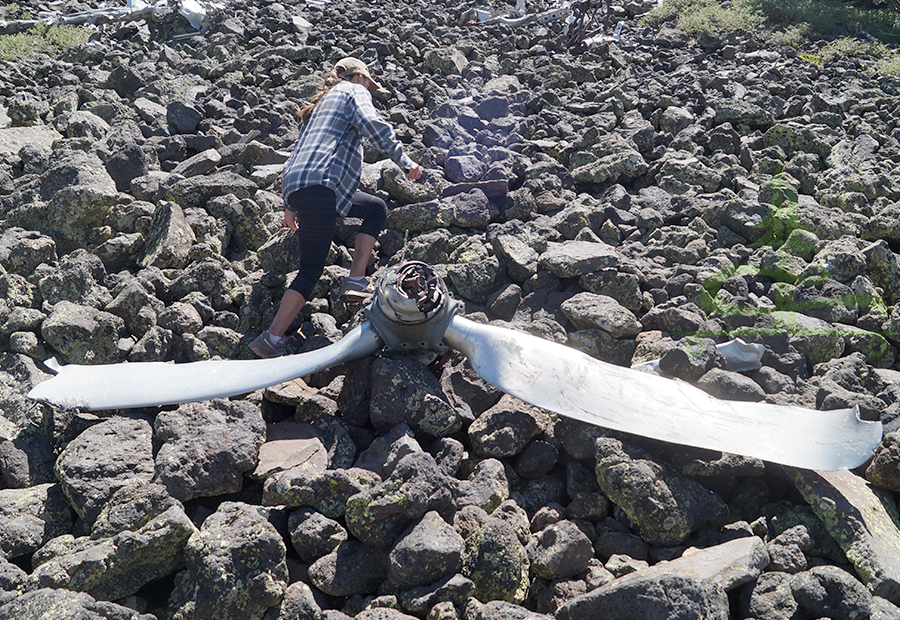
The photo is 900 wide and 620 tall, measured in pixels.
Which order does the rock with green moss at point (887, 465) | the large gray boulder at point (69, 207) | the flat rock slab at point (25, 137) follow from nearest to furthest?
the rock with green moss at point (887, 465)
the large gray boulder at point (69, 207)
the flat rock slab at point (25, 137)

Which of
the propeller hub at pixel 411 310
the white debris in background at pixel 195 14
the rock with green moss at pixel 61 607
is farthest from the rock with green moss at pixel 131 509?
the white debris in background at pixel 195 14

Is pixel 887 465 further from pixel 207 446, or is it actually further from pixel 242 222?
pixel 242 222

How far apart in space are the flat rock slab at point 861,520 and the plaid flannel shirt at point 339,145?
2824 mm

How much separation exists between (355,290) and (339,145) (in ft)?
3.02

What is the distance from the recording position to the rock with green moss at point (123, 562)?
7.14ft

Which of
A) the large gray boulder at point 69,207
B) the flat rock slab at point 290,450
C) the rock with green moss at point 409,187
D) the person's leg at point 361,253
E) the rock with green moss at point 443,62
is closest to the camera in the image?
the flat rock slab at point 290,450

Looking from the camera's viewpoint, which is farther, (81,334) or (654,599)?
(81,334)

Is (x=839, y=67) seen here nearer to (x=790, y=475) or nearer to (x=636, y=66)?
(x=636, y=66)

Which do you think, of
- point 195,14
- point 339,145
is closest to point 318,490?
point 339,145

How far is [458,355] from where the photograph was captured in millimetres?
3545

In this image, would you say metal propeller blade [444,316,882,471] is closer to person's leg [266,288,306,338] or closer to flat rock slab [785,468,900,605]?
flat rock slab [785,468,900,605]

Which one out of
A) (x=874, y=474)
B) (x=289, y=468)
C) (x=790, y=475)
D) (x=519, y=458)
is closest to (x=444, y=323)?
(x=519, y=458)

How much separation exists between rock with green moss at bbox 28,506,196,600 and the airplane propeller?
2.53ft

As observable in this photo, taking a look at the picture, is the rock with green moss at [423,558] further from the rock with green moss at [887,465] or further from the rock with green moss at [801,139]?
the rock with green moss at [801,139]
